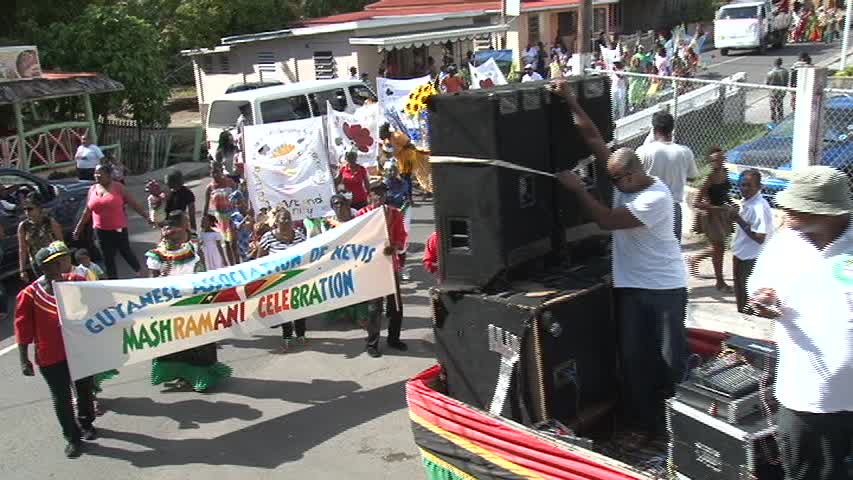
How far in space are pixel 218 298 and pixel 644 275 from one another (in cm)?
339

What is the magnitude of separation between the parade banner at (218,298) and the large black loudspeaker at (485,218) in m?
2.32

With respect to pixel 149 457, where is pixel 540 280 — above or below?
above

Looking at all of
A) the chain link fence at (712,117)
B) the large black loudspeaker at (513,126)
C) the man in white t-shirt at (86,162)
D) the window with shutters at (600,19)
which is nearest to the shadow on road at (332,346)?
the large black loudspeaker at (513,126)

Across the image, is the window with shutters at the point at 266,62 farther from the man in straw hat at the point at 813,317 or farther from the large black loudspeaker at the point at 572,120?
the man in straw hat at the point at 813,317

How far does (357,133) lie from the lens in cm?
1307

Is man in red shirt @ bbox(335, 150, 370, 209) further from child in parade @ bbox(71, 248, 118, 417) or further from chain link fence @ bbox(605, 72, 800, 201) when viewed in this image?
child in parade @ bbox(71, 248, 118, 417)

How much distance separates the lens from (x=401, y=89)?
1441cm

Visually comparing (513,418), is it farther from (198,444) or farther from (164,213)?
(164,213)

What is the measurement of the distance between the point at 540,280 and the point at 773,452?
159 centimetres

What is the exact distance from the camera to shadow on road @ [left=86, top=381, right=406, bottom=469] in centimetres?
580

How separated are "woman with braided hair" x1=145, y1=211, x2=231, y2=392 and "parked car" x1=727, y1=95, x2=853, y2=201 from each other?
21.0 feet

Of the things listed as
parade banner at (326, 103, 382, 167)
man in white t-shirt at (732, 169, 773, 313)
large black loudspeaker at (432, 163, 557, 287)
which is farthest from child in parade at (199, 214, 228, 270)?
man in white t-shirt at (732, 169, 773, 313)

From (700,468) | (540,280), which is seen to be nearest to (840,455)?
(700,468)

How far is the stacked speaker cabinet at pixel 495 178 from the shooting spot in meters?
4.46
